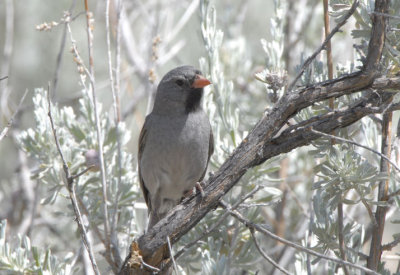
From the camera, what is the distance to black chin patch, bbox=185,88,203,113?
15.9 feet

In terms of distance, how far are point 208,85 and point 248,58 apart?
235 centimetres

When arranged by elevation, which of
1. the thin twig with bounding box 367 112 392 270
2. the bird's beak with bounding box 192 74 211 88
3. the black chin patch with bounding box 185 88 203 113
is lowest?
the thin twig with bounding box 367 112 392 270

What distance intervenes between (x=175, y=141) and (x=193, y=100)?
1.34 ft

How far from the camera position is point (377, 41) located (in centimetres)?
299

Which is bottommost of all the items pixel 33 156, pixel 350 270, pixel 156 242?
pixel 350 270

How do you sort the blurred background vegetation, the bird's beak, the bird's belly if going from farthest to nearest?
1. the bird's belly
2. the bird's beak
3. the blurred background vegetation

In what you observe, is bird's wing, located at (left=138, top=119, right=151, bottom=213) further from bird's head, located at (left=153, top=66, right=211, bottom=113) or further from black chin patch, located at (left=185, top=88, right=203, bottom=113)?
black chin patch, located at (left=185, top=88, right=203, bottom=113)

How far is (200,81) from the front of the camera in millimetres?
4539

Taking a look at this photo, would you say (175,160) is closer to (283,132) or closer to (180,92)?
(180,92)

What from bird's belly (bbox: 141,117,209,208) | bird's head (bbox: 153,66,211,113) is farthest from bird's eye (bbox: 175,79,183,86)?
bird's belly (bbox: 141,117,209,208)

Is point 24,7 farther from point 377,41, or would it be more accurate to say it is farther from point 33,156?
point 377,41

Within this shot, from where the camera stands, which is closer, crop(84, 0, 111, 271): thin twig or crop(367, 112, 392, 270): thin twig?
crop(367, 112, 392, 270): thin twig

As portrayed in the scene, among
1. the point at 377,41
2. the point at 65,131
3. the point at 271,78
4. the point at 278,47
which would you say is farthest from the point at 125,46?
the point at 377,41

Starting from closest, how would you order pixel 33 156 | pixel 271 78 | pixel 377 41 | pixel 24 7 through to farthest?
pixel 377 41, pixel 271 78, pixel 33 156, pixel 24 7
